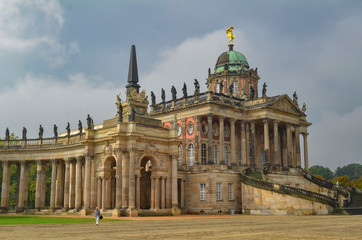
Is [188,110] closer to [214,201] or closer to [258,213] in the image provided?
[214,201]

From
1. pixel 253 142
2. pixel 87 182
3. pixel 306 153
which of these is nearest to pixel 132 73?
pixel 87 182

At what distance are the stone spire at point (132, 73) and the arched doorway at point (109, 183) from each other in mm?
9960

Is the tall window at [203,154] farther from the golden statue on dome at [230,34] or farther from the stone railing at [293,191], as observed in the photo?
the golden statue on dome at [230,34]

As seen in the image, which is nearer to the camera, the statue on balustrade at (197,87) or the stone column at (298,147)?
the statue on balustrade at (197,87)

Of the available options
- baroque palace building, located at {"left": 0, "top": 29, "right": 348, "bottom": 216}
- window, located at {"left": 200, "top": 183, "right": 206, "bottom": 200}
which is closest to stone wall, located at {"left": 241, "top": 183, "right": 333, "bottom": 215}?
baroque palace building, located at {"left": 0, "top": 29, "right": 348, "bottom": 216}

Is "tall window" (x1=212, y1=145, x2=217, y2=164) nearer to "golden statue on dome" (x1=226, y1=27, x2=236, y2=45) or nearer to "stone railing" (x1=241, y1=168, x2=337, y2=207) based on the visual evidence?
→ "stone railing" (x1=241, y1=168, x2=337, y2=207)

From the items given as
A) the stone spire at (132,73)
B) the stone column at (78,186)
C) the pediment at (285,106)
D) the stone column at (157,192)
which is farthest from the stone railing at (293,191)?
the stone column at (78,186)

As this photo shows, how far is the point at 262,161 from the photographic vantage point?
72.6 m

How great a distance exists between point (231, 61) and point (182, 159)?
919 inches

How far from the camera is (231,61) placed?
79375 millimetres

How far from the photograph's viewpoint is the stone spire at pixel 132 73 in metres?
56.6

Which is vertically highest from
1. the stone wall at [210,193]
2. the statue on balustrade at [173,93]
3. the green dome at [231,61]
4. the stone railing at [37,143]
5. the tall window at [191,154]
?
the green dome at [231,61]

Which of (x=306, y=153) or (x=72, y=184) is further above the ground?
(x=306, y=153)

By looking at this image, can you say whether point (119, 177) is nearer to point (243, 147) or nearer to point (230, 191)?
point (230, 191)
